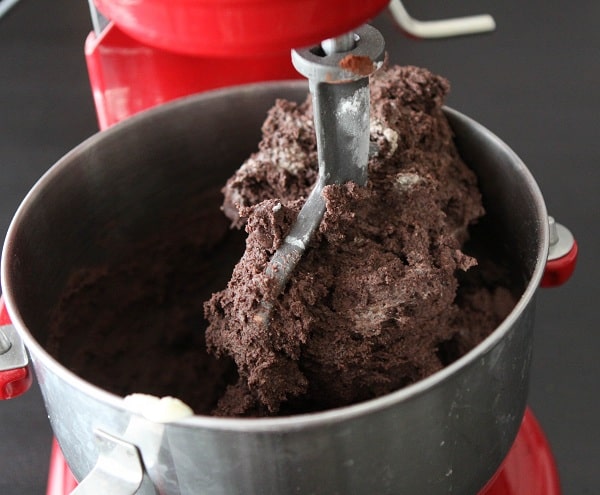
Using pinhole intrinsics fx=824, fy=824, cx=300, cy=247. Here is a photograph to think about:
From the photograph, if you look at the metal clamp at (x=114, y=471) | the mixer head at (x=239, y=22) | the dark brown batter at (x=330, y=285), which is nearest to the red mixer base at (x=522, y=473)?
the dark brown batter at (x=330, y=285)

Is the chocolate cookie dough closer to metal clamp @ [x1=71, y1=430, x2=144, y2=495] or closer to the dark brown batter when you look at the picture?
the dark brown batter

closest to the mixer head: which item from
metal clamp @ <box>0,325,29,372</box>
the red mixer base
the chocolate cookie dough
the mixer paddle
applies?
the mixer paddle

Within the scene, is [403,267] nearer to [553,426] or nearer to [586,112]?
[553,426]

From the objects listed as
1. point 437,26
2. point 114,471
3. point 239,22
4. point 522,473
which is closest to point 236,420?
point 114,471

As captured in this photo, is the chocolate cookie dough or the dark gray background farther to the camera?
the dark gray background

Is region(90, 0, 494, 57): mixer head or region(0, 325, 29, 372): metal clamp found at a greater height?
region(90, 0, 494, 57): mixer head

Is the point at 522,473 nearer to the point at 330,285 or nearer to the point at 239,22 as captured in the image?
the point at 330,285

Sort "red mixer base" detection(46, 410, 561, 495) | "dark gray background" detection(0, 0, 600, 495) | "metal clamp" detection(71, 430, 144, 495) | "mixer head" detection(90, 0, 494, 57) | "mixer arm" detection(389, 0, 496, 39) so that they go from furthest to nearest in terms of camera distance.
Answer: "mixer arm" detection(389, 0, 496, 39) → "dark gray background" detection(0, 0, 600, 495) → "red mixer base" detection(46, 410, 561, 495) → "metal clamp" detection(71, 430, 144, 495) → "mixer head" detection(90, 0, 494, 57)
